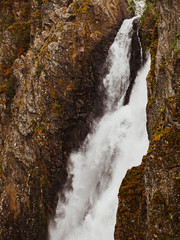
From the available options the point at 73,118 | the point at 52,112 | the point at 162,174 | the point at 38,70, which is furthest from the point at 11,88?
the point at 162,174

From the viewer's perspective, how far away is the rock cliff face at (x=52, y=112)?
720 inches

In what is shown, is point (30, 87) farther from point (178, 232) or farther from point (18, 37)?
point (178, 232)

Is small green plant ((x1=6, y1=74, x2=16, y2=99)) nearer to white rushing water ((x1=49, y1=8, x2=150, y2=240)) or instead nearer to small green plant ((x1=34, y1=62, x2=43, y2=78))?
small green plant ((x1=34, y1=62, x2=43, y2=78))

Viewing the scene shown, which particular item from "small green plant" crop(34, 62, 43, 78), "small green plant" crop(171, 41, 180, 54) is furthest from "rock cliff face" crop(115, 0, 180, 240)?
"small green plant" crop(34, 62, 43, 78)

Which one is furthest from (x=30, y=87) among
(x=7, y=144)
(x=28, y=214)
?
(x=28, y=214)

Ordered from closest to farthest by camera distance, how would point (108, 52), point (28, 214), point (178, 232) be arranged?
point (178, 232) → point (28, 214) → point (108, 52)

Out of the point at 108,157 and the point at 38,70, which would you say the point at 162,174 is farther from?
the point at 38,70

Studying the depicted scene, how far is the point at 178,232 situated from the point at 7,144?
1650 cm

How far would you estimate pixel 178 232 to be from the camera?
6934mm

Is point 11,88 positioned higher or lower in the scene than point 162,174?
higher

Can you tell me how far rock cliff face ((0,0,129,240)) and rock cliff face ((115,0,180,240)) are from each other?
9042 mm

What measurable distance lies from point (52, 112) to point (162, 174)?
12293 millimetres

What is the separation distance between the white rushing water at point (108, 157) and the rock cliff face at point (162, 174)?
14.1 feet

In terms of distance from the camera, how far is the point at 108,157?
16078mm
